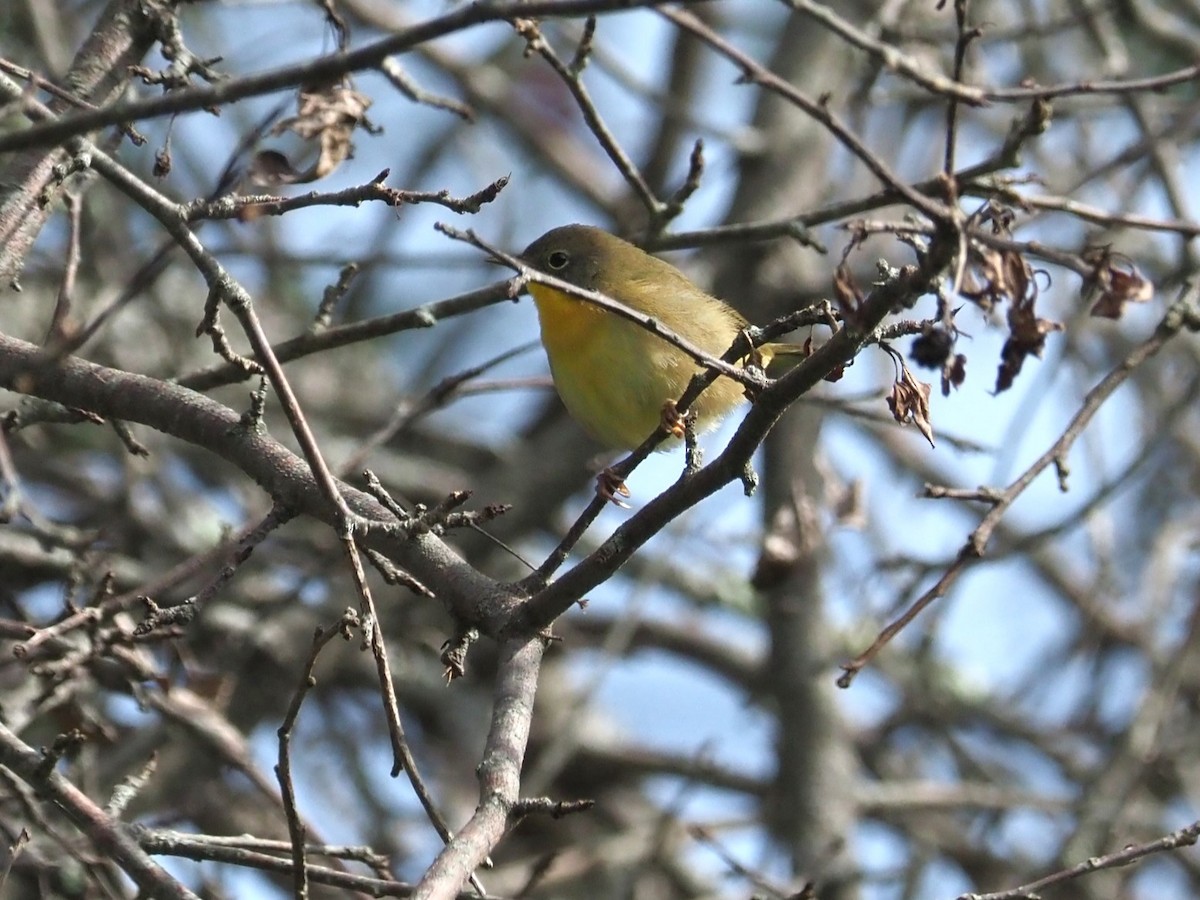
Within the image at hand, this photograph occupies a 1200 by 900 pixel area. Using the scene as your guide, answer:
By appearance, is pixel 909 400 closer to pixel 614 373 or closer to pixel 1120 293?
pixel 1120 293

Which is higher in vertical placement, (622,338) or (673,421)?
(622,338)

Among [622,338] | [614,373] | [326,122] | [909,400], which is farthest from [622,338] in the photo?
[909,400]

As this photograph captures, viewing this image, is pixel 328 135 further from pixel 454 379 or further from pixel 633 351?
pixel 633 351

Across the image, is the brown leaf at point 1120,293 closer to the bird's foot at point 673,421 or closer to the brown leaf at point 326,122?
the bird's foot at point 673,421

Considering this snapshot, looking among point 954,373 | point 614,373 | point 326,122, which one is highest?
point 614,373

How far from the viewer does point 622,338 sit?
4.70 metres

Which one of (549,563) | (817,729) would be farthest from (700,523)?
(549,563)

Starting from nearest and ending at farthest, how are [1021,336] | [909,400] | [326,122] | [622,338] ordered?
1. [1021,336]
2. [909,400]
3. [326,122]
4. [622,338]

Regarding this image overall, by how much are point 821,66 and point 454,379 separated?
373 centimetres

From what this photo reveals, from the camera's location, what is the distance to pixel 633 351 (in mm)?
4691

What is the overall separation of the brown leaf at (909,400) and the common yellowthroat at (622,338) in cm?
164

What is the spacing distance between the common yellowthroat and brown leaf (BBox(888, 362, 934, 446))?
164cm

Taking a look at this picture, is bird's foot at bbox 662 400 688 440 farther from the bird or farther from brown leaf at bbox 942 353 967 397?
the bird

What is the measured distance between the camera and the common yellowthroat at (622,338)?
470cm
